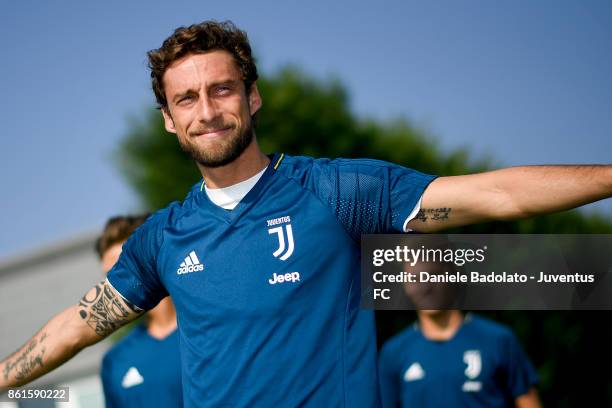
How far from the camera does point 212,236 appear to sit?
372cm

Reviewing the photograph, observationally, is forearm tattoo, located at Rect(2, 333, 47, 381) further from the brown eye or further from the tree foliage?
the tree foliage

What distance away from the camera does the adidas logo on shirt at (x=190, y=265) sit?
3688 millimetres

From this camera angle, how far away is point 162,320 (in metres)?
6.38

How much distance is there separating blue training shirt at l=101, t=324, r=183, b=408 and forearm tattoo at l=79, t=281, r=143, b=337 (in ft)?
6.15

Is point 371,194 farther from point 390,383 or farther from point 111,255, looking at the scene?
point 390,383

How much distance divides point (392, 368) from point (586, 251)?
2596 mm

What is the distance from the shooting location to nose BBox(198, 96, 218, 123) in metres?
3.61

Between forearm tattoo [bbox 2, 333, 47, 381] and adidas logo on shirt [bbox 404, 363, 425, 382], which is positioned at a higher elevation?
forearm tattoo [bbox 2, 333, 47, 381]

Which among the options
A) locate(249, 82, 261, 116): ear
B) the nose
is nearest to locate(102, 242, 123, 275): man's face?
locate(249, 82, 261, 116): ear

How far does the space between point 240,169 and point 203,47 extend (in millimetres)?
599

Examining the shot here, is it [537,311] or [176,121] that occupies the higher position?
[176,121]

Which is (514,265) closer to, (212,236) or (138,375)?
(138,375)

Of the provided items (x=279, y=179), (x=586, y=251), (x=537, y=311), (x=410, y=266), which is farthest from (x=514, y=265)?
(x=279, y=179)

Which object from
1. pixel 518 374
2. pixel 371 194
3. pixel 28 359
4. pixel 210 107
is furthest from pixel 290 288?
pixel 518 374
